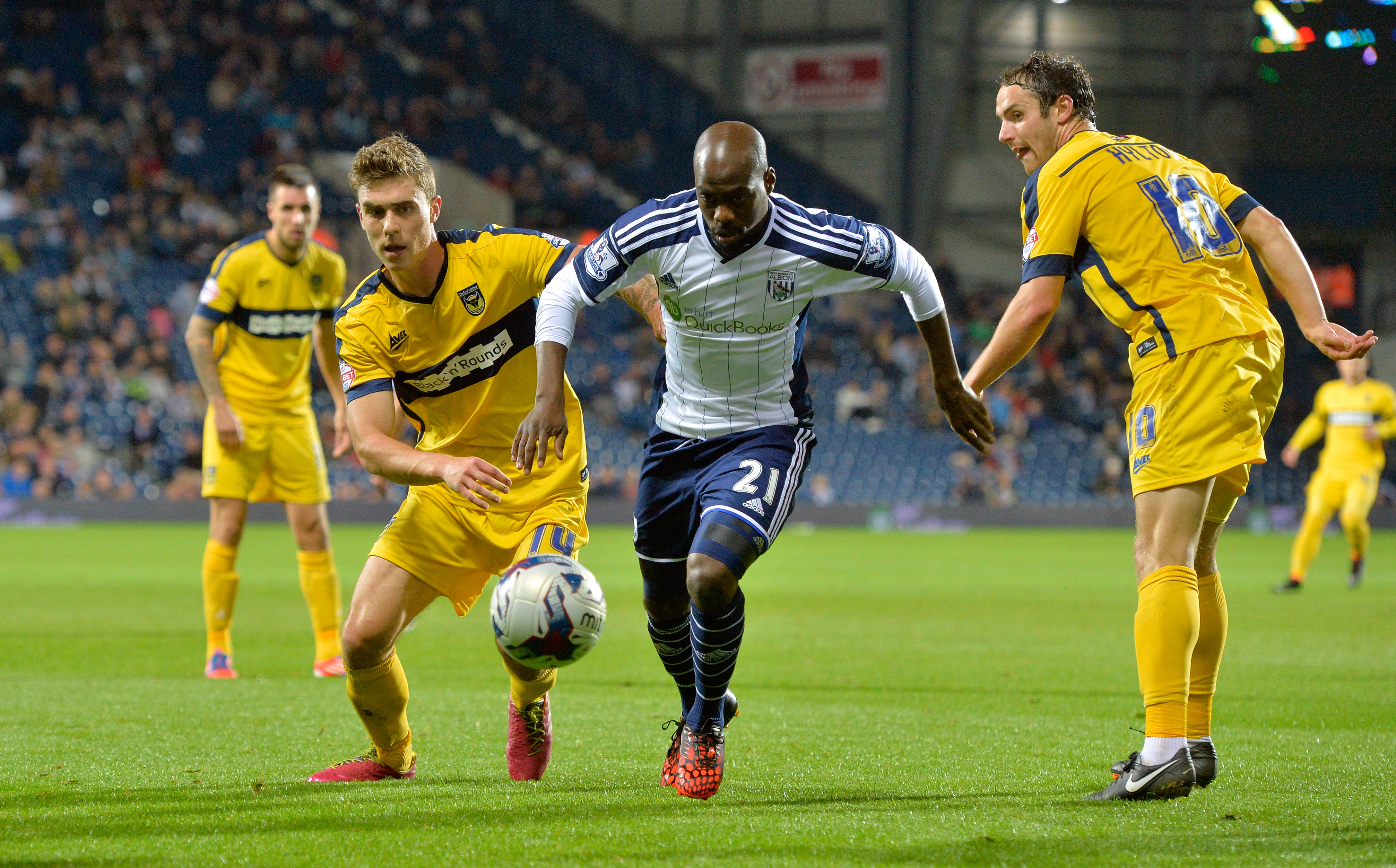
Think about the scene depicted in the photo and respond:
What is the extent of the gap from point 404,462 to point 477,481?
38cm

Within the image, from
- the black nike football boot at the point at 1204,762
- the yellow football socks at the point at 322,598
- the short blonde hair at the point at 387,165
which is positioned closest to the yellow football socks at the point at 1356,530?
the black nike football boot at the point at 1204,762

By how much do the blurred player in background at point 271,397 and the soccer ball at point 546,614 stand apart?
350 centimetres

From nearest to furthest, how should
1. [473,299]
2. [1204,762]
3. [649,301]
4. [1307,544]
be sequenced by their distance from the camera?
[1204,762]
[649,301]
[473,299]
[1307,544]

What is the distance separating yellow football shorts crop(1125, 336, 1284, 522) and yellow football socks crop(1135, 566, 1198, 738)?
334 mm

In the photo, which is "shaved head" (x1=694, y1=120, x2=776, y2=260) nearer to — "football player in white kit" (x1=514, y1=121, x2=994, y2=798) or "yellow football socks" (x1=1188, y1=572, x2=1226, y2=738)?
"football player in white kit" (x1=514, y1=121, x2=994, y2=798)

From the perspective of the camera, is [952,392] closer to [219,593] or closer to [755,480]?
[755,480]

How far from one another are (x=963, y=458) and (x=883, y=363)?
3.95 m

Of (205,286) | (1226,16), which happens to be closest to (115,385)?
(205,286)

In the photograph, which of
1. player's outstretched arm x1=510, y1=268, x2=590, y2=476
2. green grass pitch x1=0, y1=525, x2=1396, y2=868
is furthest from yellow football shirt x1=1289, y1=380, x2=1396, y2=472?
player's outstretched arm x1=510, y1=268, x2=590, y2=476

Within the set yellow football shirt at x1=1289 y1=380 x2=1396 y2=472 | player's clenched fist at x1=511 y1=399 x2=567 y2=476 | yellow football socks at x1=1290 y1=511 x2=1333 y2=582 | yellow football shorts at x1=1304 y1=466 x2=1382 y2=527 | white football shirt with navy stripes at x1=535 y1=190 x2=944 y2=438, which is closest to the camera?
player's clenched fist at x1=511 y1=399 x2=567 y2=476

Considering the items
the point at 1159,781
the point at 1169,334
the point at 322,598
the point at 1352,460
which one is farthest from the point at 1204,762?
the point at 1352,460

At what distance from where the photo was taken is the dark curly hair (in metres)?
4.56

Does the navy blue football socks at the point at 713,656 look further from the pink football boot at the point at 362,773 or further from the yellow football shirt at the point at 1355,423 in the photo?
the yellow football shirt at the point at 1355,423

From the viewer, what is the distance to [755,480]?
4.37 metres
